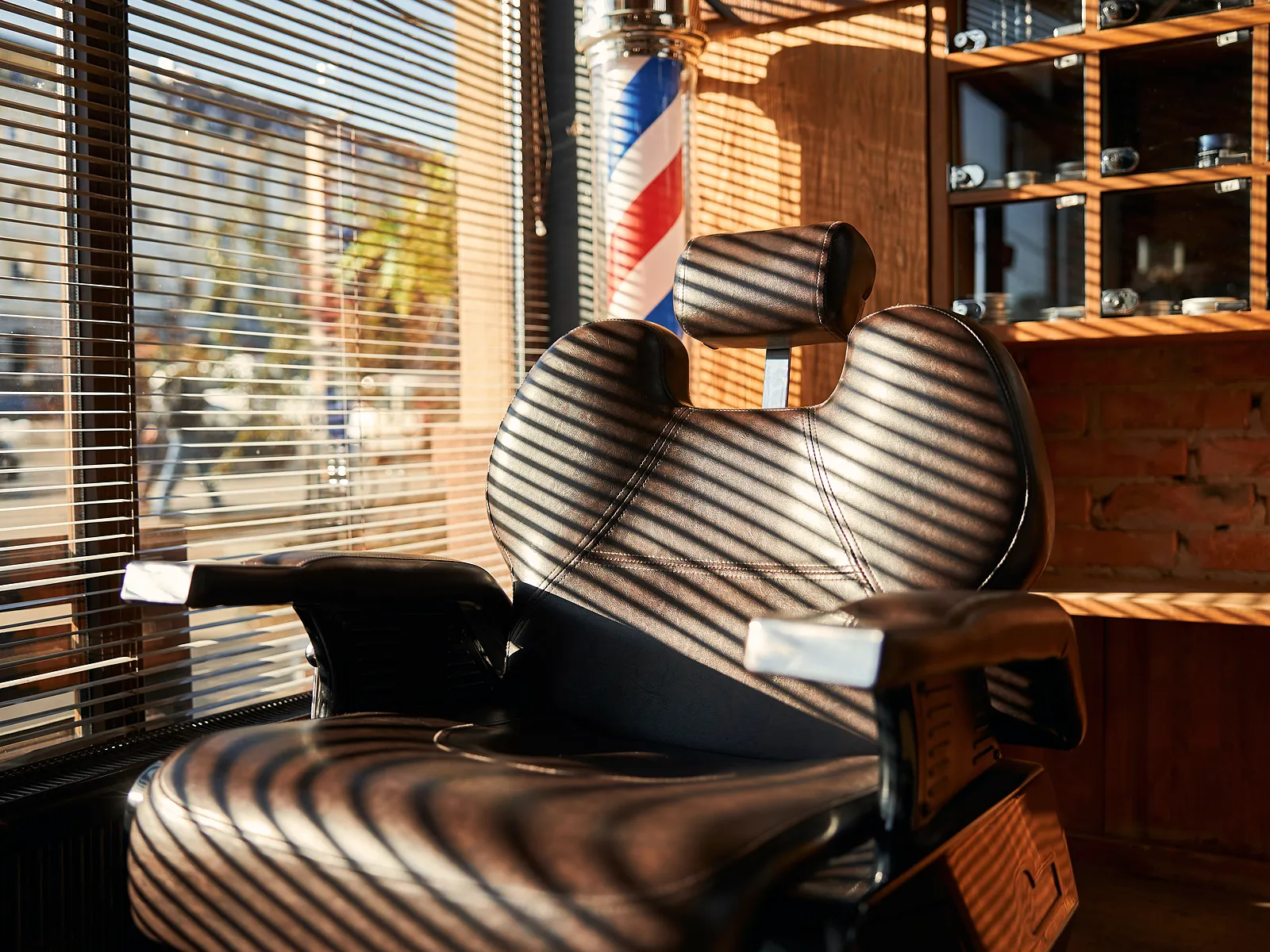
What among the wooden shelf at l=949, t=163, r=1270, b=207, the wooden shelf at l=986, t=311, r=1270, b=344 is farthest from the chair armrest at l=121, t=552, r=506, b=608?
the wooden shelf at l=949, t=163, r=1270, b=207

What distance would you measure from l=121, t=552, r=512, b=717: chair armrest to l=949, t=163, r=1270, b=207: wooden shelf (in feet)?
4.15

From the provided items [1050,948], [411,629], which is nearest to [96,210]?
[411,629]

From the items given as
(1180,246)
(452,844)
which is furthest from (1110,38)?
(452,844)

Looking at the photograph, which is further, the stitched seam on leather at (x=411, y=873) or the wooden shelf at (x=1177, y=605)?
the wooden shelf at (x=1177, y=605)

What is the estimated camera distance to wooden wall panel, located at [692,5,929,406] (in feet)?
7.37

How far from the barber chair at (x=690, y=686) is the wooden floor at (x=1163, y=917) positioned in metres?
0.94

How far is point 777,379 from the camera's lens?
1.60m

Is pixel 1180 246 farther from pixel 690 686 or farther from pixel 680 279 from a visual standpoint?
pixel 690 686

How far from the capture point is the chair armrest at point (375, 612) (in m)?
1.22

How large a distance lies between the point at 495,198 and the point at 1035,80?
4.14 feet

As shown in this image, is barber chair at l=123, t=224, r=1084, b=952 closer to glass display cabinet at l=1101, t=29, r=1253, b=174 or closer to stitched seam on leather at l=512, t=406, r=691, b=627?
stitched seam on leather at l=512, t=406, r=691, b=627

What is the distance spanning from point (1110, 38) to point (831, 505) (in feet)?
3.94

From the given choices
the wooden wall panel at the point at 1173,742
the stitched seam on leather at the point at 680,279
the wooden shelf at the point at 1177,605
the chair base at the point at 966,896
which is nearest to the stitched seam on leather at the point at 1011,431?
the chair base at the point at 966,896

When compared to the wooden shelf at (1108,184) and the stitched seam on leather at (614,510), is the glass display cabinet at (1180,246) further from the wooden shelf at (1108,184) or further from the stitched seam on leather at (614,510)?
the stitched seam on leather at (614,510)
